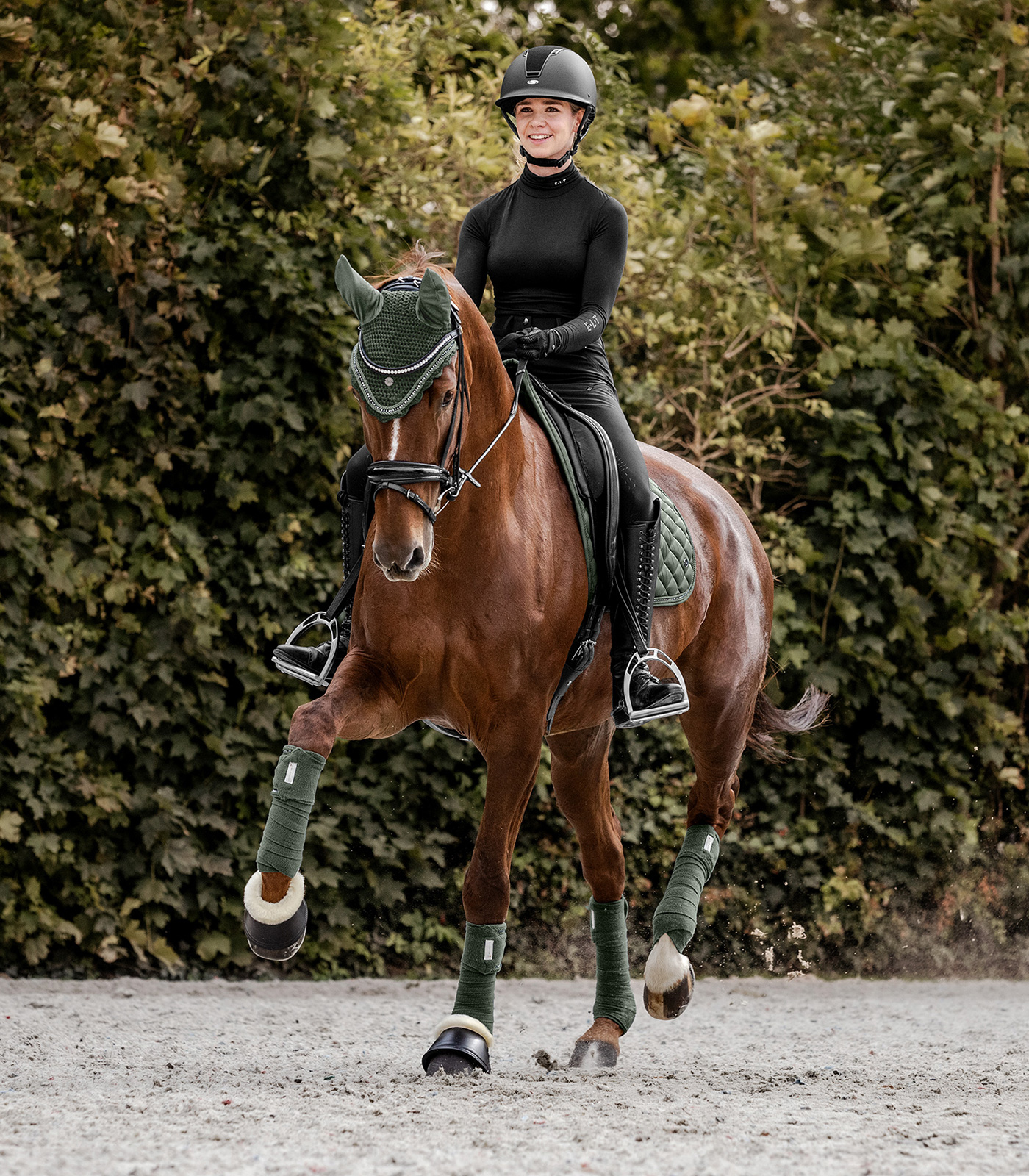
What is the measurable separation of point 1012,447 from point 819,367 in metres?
1.46

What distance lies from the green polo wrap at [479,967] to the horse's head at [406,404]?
4.96 ft

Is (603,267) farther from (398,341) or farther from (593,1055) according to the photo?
(593,1055)

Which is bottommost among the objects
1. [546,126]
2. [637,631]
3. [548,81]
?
[637,631]

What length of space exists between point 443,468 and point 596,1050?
2741mm

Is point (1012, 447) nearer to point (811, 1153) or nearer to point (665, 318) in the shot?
point (665, 318)

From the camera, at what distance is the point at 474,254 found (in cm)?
554

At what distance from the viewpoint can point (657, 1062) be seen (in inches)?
247

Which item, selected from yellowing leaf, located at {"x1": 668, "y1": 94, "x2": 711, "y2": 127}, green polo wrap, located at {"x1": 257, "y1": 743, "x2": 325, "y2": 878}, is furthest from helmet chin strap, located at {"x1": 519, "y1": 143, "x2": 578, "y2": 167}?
yellowing leaf, located at {"x1": 668, "y1": 94, "x2": 711, "y2": 127}

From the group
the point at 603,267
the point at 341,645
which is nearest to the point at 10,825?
the point at 341,645

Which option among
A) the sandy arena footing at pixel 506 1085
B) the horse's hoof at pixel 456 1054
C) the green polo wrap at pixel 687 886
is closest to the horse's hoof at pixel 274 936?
the sandy arena footing at pixel 506 1085

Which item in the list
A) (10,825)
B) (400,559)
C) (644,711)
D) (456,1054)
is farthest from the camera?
(10,825)

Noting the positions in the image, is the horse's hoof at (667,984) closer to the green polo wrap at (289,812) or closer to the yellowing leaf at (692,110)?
the green polo wrap at (289,812)

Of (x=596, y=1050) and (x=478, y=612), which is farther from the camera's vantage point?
(x=596, y=1050)

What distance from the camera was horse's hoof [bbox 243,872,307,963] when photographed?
446 centimetres
